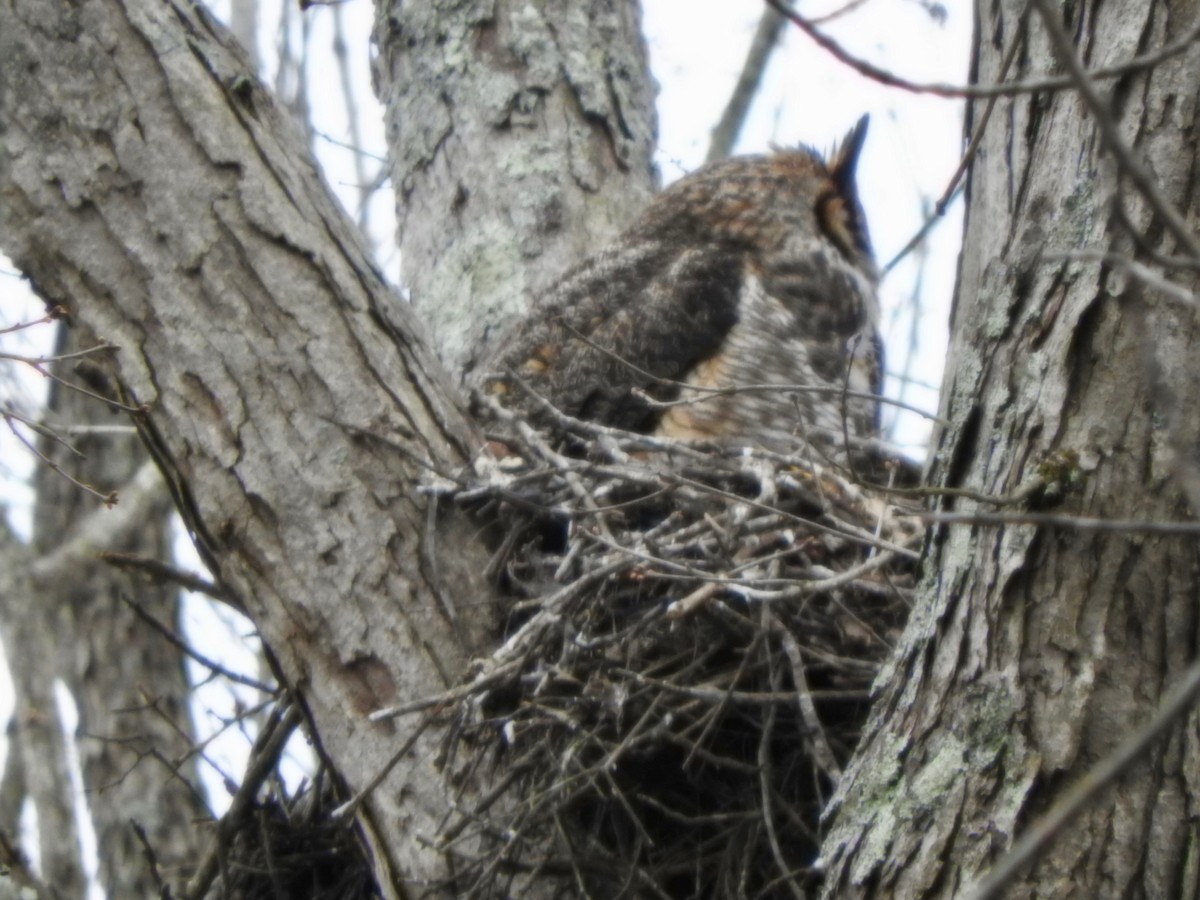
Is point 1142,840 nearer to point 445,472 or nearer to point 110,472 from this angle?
point 445,472

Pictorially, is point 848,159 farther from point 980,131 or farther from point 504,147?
Result: point 980,131

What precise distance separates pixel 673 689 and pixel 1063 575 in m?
0.70

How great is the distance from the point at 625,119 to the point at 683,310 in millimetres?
913

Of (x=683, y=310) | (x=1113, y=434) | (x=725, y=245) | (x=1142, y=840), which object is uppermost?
(x=725, y=245)

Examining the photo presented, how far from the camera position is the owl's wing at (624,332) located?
295 centimetres

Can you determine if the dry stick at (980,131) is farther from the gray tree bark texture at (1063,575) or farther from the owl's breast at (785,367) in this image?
the owl's breast at (785,367)

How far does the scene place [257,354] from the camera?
2.38 m

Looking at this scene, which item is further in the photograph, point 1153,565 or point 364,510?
point 364,510

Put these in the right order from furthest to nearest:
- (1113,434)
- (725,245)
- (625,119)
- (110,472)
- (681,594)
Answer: (110,472) < (625,119) < (725,245) < (681,594) < (1113,434)

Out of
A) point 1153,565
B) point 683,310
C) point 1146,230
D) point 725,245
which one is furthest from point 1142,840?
point 725,245

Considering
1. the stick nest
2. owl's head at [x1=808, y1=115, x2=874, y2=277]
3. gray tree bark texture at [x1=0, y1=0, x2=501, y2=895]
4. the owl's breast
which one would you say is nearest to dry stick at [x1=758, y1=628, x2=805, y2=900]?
the stick nest

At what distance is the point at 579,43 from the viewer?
3.76 metres

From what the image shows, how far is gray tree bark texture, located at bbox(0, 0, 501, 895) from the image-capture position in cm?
228

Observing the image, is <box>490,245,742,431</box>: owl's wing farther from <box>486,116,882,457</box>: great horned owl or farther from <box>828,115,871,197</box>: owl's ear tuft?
<box>828,115,871,197</box>: owl's ear tuft
